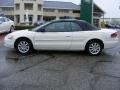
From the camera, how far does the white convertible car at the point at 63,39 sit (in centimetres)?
1143

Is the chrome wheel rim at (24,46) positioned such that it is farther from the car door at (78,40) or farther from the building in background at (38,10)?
the building in background at (38,10)

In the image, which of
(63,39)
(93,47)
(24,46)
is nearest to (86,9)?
(93,47)

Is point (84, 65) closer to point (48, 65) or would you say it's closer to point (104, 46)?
point (48, 65)

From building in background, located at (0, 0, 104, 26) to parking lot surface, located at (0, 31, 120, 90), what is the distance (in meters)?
64.4

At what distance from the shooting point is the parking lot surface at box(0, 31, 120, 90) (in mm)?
6984

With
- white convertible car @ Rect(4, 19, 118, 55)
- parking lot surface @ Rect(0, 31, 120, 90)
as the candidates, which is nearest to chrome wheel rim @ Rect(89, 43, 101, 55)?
white convertible car @ Rect(4, 19, 118, 55)

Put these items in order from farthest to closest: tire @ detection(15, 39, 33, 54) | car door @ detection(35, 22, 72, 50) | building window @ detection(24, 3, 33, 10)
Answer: building window @ detection(24, 3, 33, 10) < tire @ detection(15, 39, 33, 54) < car door @ detection(35, 22, 72, 50)

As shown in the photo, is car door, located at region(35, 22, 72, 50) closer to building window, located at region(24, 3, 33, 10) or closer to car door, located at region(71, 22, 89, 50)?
car door, located at region(71, 22, 89, 50)

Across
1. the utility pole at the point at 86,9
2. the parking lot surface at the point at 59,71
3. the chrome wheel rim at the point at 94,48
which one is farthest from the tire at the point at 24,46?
the utility pole at the point at 86,9

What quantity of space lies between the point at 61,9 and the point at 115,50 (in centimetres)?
7638

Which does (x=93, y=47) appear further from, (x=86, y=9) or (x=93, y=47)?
(x=86, y=9)

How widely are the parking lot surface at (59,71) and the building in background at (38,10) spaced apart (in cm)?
6438

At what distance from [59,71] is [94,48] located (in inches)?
130

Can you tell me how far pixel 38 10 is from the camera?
80.8 meters
